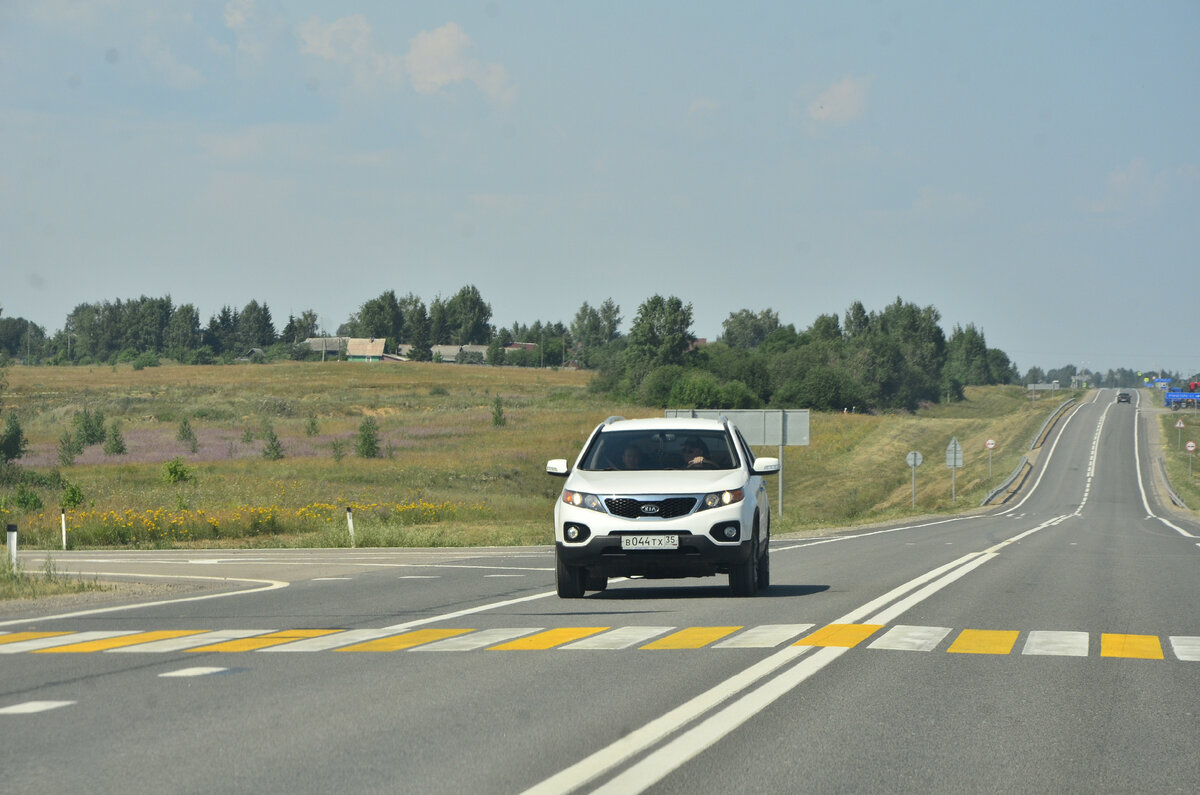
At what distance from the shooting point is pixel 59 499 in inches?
1548

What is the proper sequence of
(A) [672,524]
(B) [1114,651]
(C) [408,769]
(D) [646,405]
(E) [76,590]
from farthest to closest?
1. (D) [646,405]
2. (E) [76,590]
3. (A) [672,524]
4. (B) [1114,651]
5. (C) [408,769]

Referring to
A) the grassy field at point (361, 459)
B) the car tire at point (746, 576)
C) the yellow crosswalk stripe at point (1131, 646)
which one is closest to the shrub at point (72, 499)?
the grassy field at point (361, 459)

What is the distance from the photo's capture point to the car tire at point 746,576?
13.6m

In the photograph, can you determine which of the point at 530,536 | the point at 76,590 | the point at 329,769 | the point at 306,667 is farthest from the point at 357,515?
the point at 329,769

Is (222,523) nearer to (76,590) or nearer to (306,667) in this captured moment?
(76,590)

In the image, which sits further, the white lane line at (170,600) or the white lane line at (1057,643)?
the white lane line at (170,600)

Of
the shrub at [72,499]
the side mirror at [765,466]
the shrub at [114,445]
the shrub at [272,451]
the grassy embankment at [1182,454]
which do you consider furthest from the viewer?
the grassy embankment at [1182,454]

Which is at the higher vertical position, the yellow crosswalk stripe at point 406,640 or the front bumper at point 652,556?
the front bumper at point 652,556

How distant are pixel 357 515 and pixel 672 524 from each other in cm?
2585

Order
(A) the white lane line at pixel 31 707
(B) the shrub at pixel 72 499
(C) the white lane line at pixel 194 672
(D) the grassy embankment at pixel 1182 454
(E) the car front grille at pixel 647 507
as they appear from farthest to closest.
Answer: (D) the grassy embankment at pixel 1182 454 < (B) the shrub at pixel 72 499 < (E) the car front grille at pixel 647 507 < (C) the white lane line at pixel 194 672 < (A) the white lane line at pixel 31 707

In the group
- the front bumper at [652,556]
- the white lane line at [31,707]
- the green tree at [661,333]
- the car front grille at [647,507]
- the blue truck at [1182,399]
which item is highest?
the green tree at [661,333]

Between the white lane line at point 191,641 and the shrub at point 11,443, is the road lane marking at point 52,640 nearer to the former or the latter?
the white lane line at point 191,641

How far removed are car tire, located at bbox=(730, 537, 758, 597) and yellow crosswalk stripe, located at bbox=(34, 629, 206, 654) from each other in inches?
214

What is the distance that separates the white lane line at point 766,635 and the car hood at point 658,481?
85.4 inches
